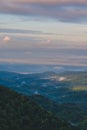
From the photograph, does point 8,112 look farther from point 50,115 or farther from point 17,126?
point 50,115

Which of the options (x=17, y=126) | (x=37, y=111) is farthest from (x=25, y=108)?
(x=17, y=126)

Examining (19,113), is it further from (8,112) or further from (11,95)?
(11,95)

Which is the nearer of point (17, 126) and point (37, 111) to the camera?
point (17, 126)

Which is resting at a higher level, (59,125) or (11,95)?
(11,95)

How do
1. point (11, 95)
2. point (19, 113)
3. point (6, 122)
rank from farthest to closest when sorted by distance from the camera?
point (11, 95)
point (19, 113)
point (6, 122)

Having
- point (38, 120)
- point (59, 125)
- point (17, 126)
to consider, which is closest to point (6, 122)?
point (17, 126)

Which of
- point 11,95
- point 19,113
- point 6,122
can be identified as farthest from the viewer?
point 11,95
